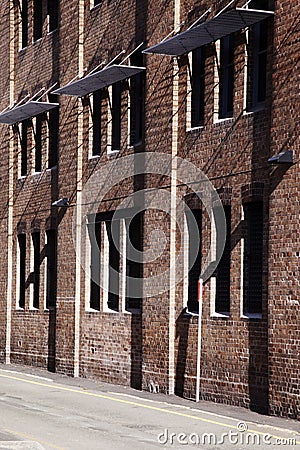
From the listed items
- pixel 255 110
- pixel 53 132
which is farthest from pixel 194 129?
pixel 53 132

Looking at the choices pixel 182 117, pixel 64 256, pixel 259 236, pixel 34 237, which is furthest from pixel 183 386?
pixel 34 237

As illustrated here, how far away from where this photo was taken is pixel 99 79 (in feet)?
89.1

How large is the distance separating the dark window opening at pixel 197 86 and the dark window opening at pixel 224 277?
7.95ft

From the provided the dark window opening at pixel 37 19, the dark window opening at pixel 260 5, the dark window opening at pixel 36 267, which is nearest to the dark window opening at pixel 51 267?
the dark window opening at pixel 36 267

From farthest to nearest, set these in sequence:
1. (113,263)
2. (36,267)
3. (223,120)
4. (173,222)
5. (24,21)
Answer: (24,21)
(36,267)
(113,263)
(173,222)
(223,120)

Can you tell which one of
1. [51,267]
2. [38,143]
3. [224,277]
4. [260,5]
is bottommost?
[224,277]

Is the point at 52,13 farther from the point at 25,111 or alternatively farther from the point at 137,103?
the point at 137,103

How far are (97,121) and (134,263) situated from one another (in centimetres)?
465

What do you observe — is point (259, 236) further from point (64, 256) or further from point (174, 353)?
point (64, 256)

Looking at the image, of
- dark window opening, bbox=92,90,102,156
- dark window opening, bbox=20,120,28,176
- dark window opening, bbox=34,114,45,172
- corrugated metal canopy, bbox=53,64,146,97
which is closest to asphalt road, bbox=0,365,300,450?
dark window opening, bbox=92,90,102,156

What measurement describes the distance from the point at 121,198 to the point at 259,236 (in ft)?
21.0

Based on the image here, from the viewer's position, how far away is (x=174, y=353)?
2375 cm

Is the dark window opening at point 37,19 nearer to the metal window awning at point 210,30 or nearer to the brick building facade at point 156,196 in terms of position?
the brick building facade at point 156,196

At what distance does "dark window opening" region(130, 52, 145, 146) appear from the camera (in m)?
26.3
